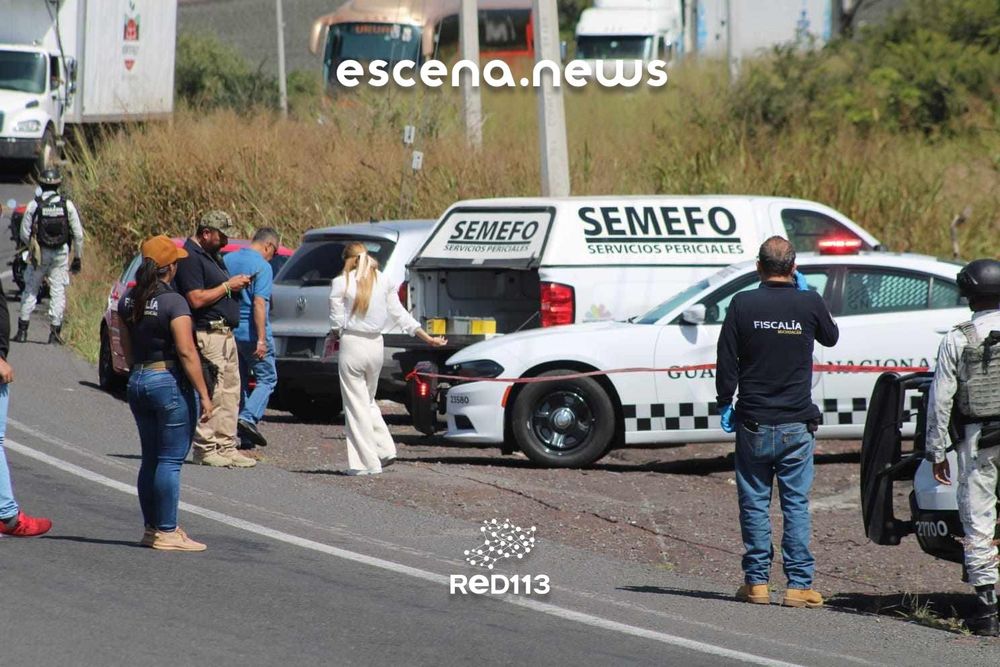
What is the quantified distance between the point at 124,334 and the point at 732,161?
15228 mm

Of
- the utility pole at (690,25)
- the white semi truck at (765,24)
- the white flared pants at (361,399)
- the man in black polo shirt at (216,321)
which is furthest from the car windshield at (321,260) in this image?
the utility pole at (690,25)

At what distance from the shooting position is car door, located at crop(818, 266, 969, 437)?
11.5 m

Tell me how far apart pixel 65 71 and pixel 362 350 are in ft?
76.8

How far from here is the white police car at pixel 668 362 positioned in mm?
11500

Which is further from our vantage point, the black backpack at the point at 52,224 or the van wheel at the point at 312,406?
the black backpack at the point at 52,224

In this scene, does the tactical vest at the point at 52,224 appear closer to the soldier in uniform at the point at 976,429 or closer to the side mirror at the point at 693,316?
the side mirror at the point at 693,316

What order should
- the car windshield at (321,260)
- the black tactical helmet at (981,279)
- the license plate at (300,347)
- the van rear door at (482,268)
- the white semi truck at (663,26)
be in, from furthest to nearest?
the white semi truck at (663,26) → the car windshield at (321,260) → the license plate at (300,347) → the van rear door at (482,268) → the black tactical helmet at (981,279)

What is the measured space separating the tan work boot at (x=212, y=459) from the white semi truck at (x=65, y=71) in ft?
69.3

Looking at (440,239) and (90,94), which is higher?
(90,94)

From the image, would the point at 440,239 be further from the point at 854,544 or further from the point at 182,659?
the point at 182,659

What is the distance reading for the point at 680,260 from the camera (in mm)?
13188

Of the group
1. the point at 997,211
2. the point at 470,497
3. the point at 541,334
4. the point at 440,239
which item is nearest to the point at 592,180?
→ the point at 997,211

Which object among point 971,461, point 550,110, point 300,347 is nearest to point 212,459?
point 300,347

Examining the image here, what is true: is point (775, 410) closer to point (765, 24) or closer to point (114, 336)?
point (114, 336)
